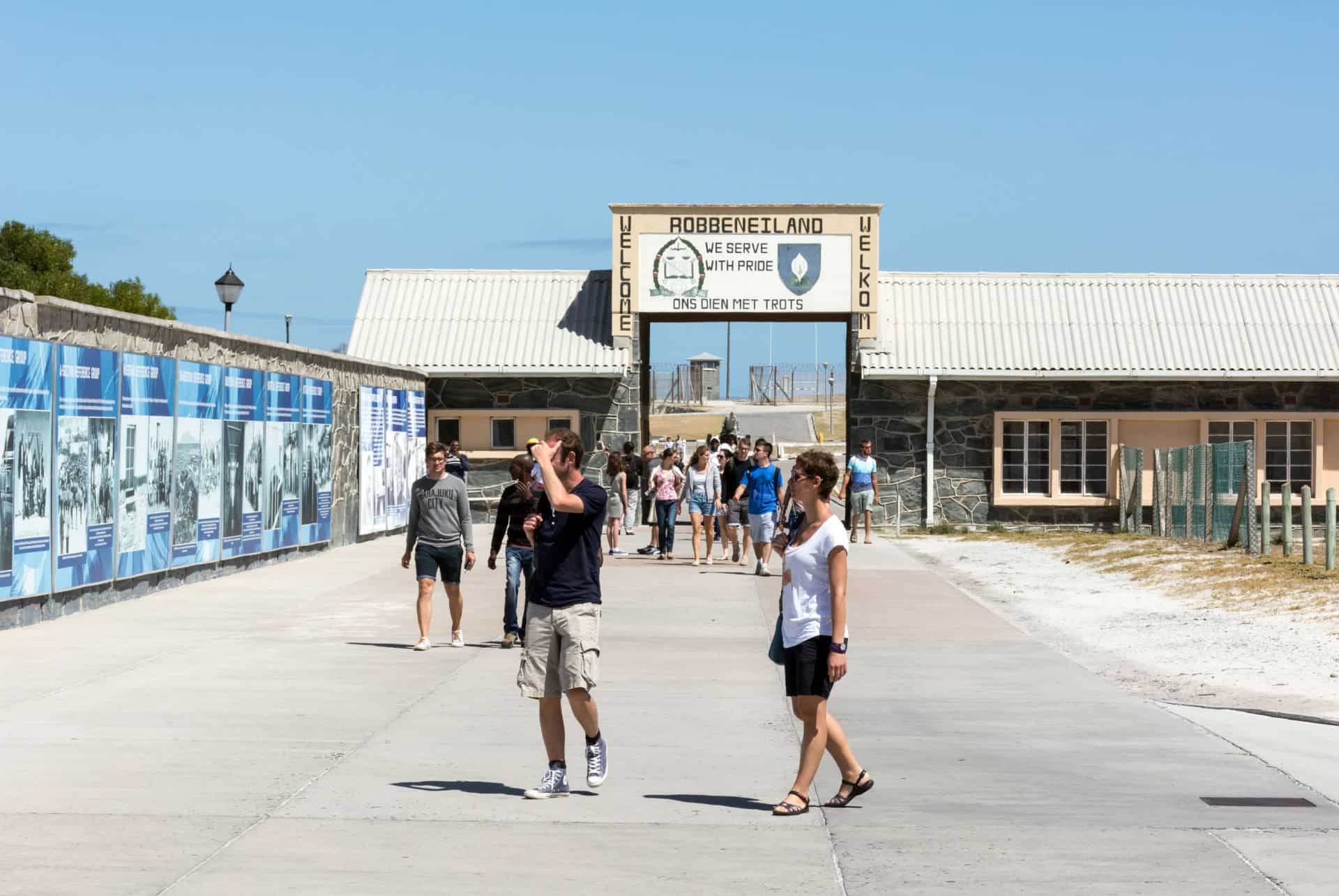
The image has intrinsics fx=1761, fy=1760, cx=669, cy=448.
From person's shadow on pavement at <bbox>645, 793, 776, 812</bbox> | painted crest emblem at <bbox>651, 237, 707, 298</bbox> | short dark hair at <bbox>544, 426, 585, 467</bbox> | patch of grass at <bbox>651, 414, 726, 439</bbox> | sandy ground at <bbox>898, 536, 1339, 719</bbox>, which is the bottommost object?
sandy ground at <bbox>898, 536, 1339, 719</bbox>

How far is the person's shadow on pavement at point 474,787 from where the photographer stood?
27.2ft

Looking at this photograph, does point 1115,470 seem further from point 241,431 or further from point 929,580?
point 241,431

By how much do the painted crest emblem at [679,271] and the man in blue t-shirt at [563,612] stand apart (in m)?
24.3

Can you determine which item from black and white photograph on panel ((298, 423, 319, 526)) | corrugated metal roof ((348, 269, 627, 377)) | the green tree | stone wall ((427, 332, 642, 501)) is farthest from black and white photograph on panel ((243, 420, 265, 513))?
the green tree

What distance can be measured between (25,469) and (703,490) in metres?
Answer: 10.5

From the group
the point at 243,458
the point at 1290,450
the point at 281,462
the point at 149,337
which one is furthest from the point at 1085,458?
the point at 149,337

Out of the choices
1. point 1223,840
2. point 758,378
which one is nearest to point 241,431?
point 1223,840

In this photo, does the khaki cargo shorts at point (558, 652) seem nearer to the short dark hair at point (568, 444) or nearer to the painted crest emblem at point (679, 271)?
the short dark hair at point (568, 444)

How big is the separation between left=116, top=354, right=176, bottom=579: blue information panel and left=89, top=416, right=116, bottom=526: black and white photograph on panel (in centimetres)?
17

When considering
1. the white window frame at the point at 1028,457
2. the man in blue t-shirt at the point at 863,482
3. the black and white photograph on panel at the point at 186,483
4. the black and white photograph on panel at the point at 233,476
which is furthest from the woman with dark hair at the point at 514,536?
the white window frame at the point at 1028,457

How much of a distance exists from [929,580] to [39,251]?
47.9m

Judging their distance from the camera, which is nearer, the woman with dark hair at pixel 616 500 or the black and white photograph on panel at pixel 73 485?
the black and white photograph on panel at pixel 73 485

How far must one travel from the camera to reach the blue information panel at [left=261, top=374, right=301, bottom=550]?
22.5m

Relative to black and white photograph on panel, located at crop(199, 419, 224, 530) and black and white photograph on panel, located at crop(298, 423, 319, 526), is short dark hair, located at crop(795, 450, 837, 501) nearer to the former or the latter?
black and white photograph on panel, located at crop(199, 419, 224, 530)
